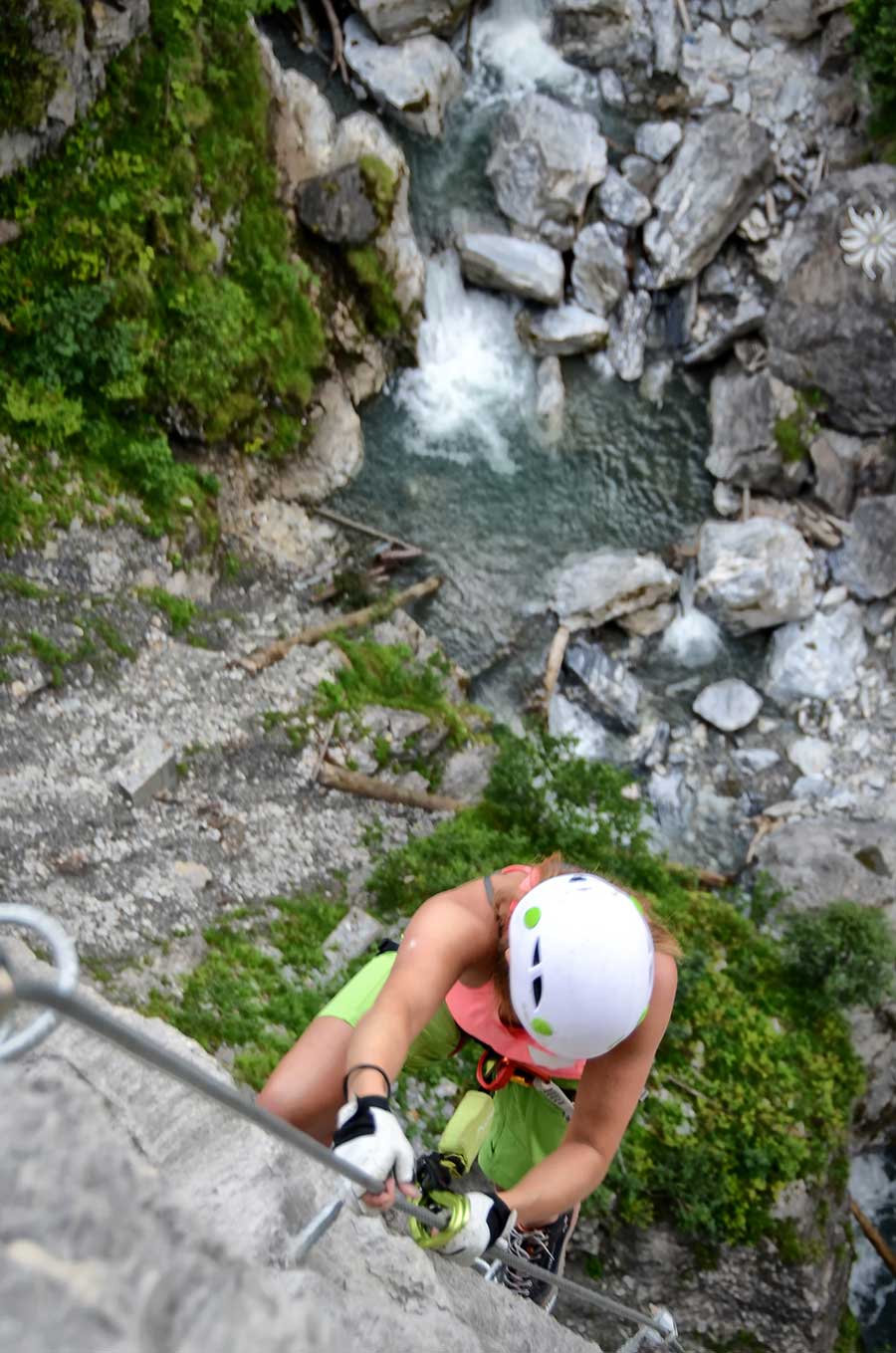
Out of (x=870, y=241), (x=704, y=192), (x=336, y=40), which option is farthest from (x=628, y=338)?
(x=336, y=40)

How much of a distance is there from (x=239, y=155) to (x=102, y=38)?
154 cm

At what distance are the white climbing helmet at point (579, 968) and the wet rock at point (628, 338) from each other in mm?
10678

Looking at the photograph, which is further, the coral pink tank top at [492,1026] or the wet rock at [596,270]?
the wet rock at [596,270]

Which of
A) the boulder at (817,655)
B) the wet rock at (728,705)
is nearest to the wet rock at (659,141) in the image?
the boulder at (817,655)

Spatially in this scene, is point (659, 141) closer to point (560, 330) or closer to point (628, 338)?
point (628, 338)

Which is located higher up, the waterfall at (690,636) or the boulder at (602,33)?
the boulder at (602,33)

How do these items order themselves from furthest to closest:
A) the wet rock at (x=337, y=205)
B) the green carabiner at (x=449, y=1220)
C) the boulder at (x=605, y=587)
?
the boulder at (x=605, y=587)
the wet rock at (x=337, y=205)
the green carabiner at (x=449, y=1220)

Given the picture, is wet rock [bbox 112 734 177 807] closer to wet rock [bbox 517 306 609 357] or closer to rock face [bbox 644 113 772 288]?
wet rock [bbox 517 306 609 357]

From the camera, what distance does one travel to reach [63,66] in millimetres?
8125

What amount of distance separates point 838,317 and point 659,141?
10.9ft

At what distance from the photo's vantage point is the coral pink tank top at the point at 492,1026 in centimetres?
313

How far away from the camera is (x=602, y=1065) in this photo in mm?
2941

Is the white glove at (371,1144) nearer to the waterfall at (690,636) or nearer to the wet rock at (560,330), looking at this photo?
the waterfall at (690,636)

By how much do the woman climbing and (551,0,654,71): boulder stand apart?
42.5 ft
